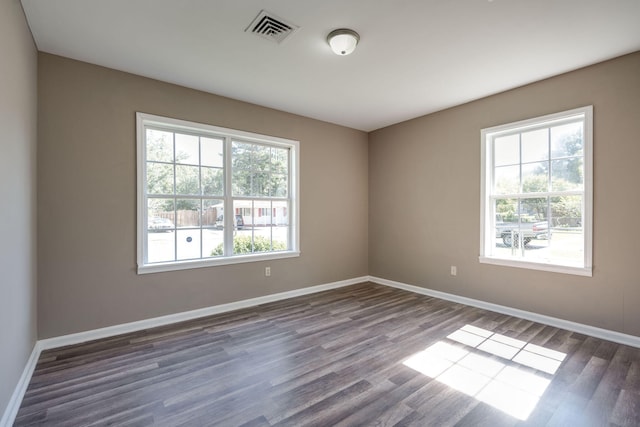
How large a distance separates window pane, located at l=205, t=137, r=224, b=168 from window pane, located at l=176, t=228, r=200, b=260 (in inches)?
33.8

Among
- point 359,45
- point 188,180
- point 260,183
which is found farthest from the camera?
point 260,183

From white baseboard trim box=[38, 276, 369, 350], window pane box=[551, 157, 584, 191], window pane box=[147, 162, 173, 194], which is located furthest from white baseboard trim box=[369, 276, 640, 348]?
window pane box=[147, 162, 173, 194]

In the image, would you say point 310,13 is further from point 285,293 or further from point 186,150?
point 285,293

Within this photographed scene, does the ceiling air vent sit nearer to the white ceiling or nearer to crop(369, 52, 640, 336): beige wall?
the white ceiling

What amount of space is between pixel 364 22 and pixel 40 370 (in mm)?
3718

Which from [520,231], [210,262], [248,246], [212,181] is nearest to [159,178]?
[212,181]

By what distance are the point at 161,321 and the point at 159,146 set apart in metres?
1.96

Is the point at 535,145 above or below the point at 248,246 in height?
above

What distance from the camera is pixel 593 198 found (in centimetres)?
301

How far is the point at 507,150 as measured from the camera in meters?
3.76

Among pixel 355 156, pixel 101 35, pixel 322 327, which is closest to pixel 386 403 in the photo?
pixel 322 327

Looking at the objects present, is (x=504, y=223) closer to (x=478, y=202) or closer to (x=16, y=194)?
(x=478, y=202)

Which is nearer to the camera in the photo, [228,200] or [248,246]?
[228,200]

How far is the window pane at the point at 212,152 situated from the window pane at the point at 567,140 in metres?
3.90
